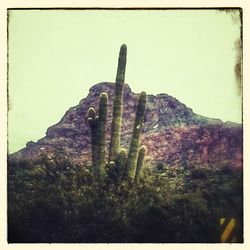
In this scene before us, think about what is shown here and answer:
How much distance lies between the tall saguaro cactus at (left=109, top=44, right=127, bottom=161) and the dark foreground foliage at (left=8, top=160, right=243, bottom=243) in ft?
1.38

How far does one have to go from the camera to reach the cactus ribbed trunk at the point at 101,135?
313 inches

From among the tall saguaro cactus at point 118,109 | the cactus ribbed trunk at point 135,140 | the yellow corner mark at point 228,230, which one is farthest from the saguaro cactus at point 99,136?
the yellow corner mark at point 228,230

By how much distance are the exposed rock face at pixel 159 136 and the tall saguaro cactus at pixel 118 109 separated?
6 cm

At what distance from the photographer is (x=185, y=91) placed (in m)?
8.02

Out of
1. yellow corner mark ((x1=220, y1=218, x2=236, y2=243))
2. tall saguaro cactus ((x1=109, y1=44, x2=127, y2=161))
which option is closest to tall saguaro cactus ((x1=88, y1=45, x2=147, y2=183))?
tall saguaro cactus ((x1=109, y1=44, x2=127, y2=161))

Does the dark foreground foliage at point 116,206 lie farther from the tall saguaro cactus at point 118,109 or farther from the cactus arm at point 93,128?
the tall saguaro cactus at point 118,109

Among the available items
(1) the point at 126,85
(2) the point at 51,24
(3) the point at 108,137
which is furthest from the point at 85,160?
(2) the point at 51,24

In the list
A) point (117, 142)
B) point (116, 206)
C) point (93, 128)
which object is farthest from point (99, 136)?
point (116, 206)

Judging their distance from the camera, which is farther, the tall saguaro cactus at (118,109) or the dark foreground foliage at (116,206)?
the tall saguaro cactus at (118,109)

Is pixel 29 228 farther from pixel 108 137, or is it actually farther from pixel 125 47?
pixel 125 47

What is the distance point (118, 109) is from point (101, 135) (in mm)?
401

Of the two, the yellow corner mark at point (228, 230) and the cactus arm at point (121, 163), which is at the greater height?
the cactus arm at point (121, 163)

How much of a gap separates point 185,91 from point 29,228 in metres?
2.66
